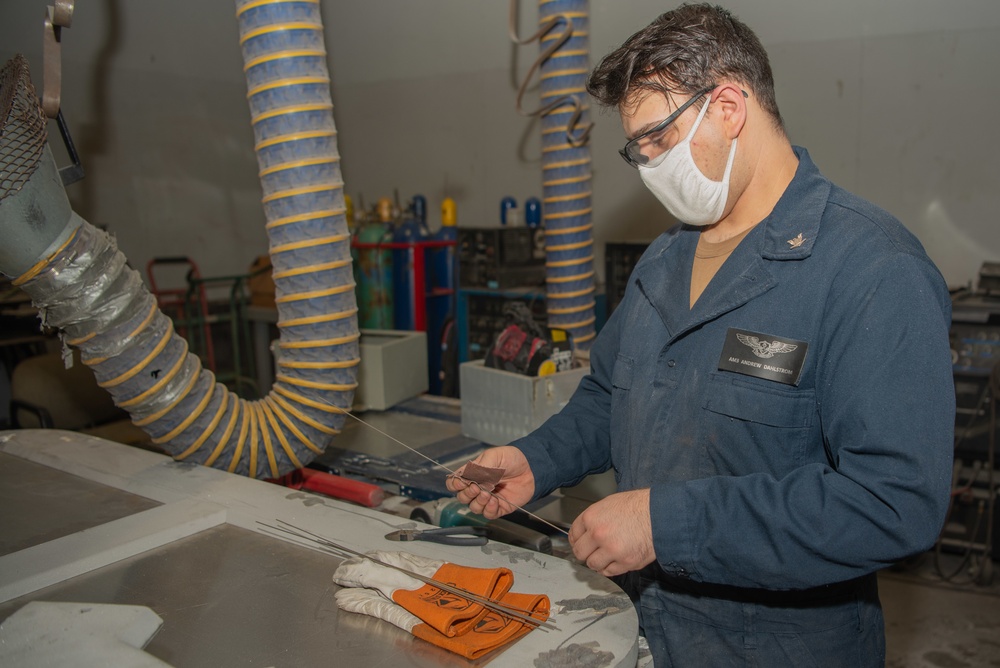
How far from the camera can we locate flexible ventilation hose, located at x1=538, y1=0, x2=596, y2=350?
95.6 inches

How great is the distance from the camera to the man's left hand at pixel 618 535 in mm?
954

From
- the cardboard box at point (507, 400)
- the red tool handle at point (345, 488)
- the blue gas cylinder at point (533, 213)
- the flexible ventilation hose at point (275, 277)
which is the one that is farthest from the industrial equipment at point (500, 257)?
the flexible ventilation hose at point (275, 277)

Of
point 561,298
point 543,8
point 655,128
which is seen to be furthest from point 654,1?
point 655,128

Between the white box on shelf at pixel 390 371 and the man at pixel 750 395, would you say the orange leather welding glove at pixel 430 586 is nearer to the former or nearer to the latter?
the man at pixel 750 395

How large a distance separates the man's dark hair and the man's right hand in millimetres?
603

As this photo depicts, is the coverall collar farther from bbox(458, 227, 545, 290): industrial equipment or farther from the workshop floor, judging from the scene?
bbox(458, 227, 545, 290): industrial equipment

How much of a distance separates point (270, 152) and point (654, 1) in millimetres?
3294

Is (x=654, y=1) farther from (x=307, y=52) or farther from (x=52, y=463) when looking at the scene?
(x=52, y=463)

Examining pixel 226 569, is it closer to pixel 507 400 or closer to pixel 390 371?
pixel 507 400

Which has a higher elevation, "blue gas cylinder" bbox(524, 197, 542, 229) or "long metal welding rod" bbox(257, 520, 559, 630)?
"blue gas cylinder" bbox(524, 197, 542, 229)

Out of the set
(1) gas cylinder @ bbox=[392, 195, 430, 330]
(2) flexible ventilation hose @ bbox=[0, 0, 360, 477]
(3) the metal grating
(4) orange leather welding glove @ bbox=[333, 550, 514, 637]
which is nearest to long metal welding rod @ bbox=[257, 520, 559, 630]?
(4) orange leather welding glove @ bbox=[333, 550, 514, 637]

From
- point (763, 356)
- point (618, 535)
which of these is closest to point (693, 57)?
point (763, 356)

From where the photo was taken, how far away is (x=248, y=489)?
1.42 meters

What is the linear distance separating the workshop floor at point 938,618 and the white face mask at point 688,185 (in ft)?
7.37
